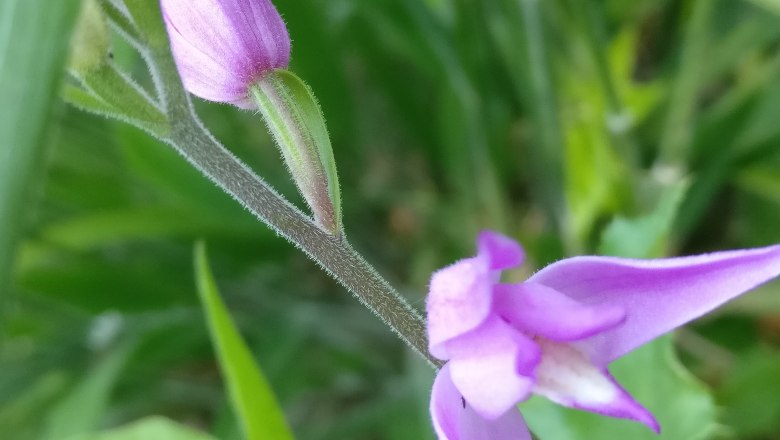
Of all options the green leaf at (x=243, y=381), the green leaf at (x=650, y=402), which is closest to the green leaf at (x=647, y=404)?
the green leaf at (x=650, y=402)

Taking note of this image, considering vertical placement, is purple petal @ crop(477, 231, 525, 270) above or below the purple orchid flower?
below

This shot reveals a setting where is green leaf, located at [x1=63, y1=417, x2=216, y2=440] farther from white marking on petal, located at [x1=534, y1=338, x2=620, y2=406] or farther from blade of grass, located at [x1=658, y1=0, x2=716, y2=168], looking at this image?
blade of grass, located at [x1=658, y1=0, x2=716, y2=168]

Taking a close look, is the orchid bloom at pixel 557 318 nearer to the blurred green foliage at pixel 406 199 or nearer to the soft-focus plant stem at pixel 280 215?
the soft-focus plant stem at pixel 280 215

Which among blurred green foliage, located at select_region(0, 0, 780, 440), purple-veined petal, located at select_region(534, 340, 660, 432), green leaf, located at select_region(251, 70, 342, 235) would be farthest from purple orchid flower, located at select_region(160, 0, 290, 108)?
blurred green foliage, located at select_region(0, 0, 780, 440)

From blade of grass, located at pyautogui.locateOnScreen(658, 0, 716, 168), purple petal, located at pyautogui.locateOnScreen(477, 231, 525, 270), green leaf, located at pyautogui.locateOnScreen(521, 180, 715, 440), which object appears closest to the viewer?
purple petal, located at pyautogui.locateOnScreen(477, 231, 525, 270)

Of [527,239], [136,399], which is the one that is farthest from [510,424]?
[136,399]

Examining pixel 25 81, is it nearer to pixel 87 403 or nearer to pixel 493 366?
pixel 493 366
